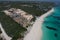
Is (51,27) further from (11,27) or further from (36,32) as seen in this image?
(11,27)

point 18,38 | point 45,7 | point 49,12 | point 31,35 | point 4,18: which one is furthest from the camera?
point 45,7

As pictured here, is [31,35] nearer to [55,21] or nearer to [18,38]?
[18,38]

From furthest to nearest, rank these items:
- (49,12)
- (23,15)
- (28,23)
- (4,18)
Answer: (49,12)
(23,15)
(4,18)
(28,23)

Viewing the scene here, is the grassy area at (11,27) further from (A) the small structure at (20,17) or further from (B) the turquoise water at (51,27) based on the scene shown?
(B) the turquoise water at (51,27)

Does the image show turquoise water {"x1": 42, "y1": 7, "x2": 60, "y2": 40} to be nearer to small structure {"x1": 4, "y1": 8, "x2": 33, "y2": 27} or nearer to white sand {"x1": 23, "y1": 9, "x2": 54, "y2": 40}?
white sand {"x1": 23, "y1": 9, "x2": 54, "y2": 40}

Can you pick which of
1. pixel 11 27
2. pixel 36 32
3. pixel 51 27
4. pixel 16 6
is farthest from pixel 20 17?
pixel 16 6

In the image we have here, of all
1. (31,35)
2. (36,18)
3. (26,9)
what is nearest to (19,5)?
(26,9)
